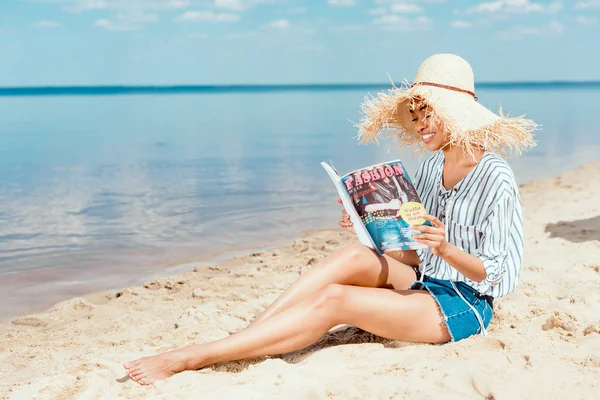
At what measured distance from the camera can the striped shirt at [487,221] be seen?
2.87 metres

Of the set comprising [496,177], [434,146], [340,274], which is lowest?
[340,274]

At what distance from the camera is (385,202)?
2.86m

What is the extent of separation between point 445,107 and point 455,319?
3.19 ft

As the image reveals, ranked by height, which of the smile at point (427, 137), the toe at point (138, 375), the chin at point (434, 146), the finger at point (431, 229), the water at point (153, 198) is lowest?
the water at point (153, 198)

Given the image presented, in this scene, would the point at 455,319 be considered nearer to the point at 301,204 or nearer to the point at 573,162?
the point at 301,204

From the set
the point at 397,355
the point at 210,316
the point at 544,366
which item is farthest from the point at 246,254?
the point at 544,366

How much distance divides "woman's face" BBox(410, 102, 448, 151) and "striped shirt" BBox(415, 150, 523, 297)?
167 millimetres

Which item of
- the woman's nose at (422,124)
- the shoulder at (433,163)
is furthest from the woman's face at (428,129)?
the shoulder at (433,163)

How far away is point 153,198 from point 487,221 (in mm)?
6780

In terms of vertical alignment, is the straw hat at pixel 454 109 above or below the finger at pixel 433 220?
above

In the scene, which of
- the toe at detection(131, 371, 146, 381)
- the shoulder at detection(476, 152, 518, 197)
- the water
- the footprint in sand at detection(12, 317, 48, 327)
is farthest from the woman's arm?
the water

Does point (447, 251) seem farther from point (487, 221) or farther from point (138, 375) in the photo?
point (138, 375)

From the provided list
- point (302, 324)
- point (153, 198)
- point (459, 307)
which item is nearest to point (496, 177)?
point (459, 307)

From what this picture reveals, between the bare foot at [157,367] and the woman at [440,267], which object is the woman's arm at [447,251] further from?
the bare foot at [157,367]
